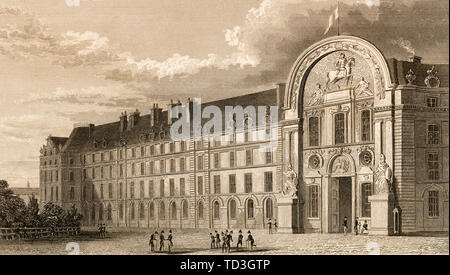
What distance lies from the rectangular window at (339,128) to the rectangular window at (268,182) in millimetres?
2124

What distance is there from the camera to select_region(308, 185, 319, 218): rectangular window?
20641 mm

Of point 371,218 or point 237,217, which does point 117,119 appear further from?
point 371,218

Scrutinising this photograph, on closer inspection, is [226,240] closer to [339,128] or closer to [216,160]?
[216,160]

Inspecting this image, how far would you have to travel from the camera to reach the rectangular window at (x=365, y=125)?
19.8 meters

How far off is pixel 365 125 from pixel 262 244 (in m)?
4.21

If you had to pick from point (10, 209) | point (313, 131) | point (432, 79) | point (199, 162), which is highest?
point (432, 79)

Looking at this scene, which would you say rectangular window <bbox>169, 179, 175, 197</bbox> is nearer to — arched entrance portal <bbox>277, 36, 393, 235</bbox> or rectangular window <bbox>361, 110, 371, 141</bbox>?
arched entrance portal <bbox>277, 36, 393, 235</bbox>

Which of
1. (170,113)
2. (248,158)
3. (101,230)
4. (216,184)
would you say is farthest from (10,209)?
(248,158)

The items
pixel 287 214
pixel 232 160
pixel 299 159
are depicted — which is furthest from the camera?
pixel 232 160

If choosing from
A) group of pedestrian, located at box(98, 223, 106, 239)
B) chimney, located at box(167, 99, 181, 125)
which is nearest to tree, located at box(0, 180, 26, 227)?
group of pedestrian, located at box(98, 223, 106, 239)

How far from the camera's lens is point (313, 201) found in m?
20.7

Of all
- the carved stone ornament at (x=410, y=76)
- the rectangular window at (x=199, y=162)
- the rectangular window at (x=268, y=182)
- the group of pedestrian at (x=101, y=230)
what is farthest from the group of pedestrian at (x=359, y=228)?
the group of pedestrian at (x=101, y=230)

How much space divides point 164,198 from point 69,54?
195 inches

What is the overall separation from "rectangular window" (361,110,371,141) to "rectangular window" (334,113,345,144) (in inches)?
24.9
